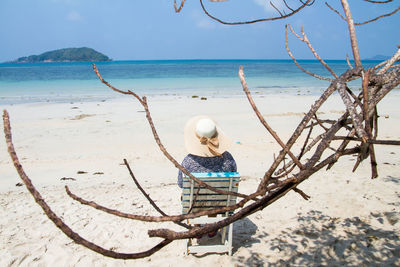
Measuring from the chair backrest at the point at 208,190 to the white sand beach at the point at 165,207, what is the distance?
2.52ft

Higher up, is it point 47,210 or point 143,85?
point 47,210

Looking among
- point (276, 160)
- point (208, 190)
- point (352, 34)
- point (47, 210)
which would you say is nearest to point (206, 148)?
point (208, 190)

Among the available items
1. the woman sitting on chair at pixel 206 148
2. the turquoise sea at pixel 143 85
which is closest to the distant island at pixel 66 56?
the turquoise sea at pixel 143 85

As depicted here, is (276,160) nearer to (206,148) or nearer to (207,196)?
(207,196)

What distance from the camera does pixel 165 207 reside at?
18.3 feet

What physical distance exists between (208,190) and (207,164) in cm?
49

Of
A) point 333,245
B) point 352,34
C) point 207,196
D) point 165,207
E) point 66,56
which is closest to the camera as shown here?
point 352,34

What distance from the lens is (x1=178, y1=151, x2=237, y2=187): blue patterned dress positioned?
159 inches

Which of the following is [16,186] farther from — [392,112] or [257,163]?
[392,112]

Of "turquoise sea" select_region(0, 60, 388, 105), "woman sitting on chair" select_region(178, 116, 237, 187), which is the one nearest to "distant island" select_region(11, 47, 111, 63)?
"turquoise sea" select_region(0, 60, 388, 105)

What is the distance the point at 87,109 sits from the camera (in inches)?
685

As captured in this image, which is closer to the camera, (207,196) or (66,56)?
(207,196)

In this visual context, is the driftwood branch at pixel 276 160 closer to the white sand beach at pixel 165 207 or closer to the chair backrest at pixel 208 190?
the chair backrest at pixel 208 190

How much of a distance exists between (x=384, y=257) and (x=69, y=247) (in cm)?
372
